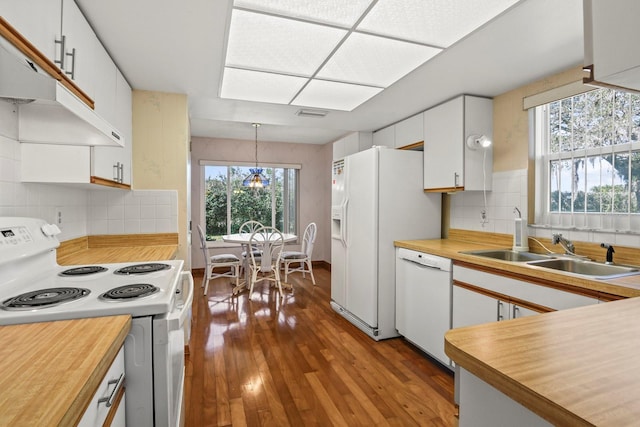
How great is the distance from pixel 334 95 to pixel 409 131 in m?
0.97

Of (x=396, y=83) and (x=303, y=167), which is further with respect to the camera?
(x=303, y=167)

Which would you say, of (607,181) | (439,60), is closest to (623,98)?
(607,181)

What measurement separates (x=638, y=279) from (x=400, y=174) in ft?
5.87

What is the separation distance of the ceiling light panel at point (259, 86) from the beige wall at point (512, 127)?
1622 millimetres

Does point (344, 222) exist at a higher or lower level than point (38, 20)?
lower

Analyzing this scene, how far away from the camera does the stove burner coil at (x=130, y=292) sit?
1162 mm

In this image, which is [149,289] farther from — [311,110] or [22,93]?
[311,110]

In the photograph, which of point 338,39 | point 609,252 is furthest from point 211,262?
point 609,252

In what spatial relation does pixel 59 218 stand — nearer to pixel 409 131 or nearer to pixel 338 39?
pixel 338 39

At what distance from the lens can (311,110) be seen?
320 centimetres

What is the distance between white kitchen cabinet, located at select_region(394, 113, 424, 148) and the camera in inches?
124

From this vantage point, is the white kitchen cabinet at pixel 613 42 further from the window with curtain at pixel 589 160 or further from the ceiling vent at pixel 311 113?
the ceiling vent at pixel 311 113

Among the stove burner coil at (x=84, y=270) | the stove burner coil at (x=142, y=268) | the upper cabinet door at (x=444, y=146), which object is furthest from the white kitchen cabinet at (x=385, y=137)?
the stove burner coil at (x=84, y=270)

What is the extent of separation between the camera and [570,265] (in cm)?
203
